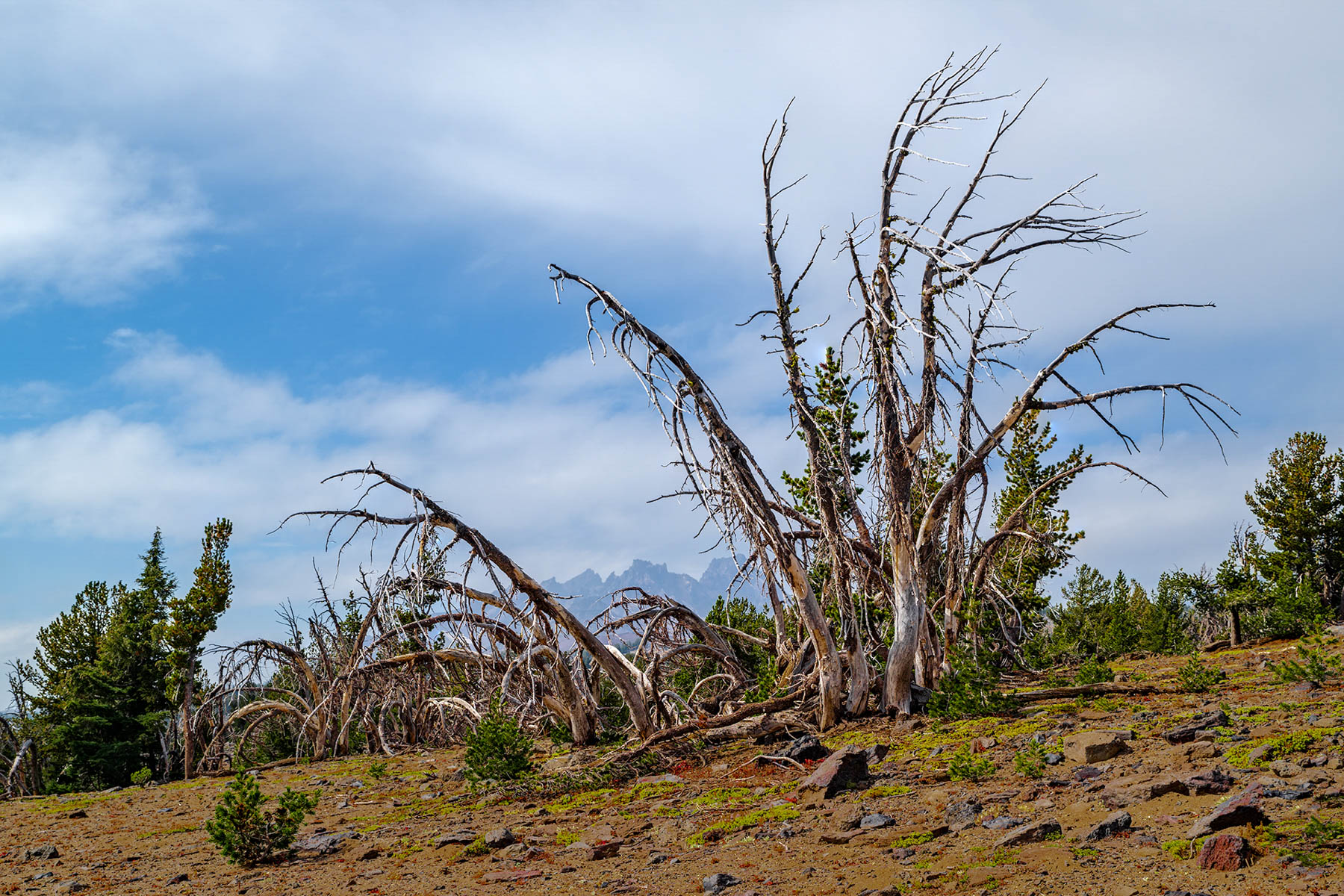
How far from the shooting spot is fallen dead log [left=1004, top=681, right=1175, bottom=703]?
34.5 feet

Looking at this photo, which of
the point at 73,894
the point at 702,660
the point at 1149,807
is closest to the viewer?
the point at 1149,807

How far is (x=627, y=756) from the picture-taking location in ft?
32.6

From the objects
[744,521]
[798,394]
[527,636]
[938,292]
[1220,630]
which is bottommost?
[1220,630]

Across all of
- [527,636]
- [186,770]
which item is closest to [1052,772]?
[527,636]

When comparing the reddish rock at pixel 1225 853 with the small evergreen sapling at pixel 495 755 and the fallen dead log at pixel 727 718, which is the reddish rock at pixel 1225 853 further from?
the small evergreen sapling at pixel 495 755

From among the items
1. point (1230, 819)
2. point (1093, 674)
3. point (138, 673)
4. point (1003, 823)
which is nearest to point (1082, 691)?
point (1093, 674)

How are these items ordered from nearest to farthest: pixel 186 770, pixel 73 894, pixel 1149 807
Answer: pixel 1149 807, pixel 73 894, pixel 186 770

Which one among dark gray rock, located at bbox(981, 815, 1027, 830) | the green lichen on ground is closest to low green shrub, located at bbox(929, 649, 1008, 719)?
the green lichen on ground

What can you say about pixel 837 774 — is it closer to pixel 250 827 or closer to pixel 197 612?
pixel 250 827

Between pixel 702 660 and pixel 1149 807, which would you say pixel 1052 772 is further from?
pixel 702 660

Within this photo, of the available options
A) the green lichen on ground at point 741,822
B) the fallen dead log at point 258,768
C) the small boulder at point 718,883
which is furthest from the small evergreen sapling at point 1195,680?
Result: the fallen dead log at point 258,768

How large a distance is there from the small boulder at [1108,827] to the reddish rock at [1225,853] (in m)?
0.63

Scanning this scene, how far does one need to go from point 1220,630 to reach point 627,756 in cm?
2778

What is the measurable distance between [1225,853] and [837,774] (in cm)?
330
